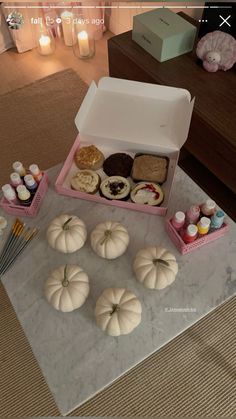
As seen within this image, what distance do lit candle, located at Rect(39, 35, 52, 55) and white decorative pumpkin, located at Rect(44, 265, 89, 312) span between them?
1.99 meters

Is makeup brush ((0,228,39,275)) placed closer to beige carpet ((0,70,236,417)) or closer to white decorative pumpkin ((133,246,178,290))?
white decorative pumpkin ((133,246,178,290))

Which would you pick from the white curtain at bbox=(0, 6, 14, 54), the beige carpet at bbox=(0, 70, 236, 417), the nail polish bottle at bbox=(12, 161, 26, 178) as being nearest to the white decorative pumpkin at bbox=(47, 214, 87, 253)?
the nail polish bottle at bbox=(12, 161, 26, 178)

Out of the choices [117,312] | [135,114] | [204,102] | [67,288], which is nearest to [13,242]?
[67,288]

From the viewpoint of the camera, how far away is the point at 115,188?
108 centimetres

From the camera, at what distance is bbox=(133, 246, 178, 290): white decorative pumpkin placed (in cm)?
87

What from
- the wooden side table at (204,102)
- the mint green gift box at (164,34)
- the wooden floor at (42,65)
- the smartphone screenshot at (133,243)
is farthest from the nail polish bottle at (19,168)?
the wooden floor at (42,65)

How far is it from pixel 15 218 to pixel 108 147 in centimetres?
41

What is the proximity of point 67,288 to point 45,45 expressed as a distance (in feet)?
6.75

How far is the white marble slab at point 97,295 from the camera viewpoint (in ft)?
2.61

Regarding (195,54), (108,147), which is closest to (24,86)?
(195,54)

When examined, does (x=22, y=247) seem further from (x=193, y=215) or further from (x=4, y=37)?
(x=4, y=37)

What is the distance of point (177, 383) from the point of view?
3.99 ft

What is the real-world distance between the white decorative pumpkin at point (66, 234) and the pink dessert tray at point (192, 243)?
0.79 feet

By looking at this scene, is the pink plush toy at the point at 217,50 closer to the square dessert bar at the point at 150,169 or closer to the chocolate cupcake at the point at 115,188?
the square dessert bar at the point at 150,169
